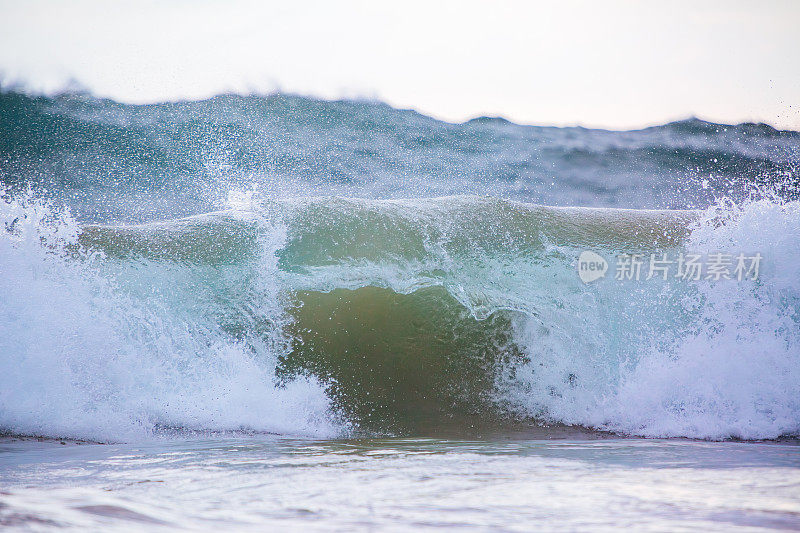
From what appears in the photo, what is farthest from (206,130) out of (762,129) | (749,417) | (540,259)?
(762,129)

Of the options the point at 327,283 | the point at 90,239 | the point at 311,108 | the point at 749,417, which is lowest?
the point at 749,417

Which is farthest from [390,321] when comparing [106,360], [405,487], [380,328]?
[405,487]

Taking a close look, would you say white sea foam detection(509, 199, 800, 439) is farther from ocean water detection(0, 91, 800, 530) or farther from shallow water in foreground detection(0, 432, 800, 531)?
shallow water in foreground detection(0, 432, 800, 531)

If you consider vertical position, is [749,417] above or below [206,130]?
below

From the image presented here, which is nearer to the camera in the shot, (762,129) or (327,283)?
(327,283)

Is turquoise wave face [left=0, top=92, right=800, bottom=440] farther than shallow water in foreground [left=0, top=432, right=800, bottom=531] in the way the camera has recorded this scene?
Yes

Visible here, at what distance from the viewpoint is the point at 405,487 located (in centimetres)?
170

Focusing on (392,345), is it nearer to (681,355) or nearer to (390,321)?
(390,321)

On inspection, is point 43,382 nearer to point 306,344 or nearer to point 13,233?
point 13,233

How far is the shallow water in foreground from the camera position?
1314 mm

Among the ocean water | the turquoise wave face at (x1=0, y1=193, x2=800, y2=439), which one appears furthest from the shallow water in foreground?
the turquoise wave face at (x1=0, y1=193, x2=800, y2=439)

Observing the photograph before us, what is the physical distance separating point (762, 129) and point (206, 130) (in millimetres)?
7349

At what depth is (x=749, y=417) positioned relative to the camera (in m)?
3.34

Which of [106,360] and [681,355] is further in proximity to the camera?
[681,355]
